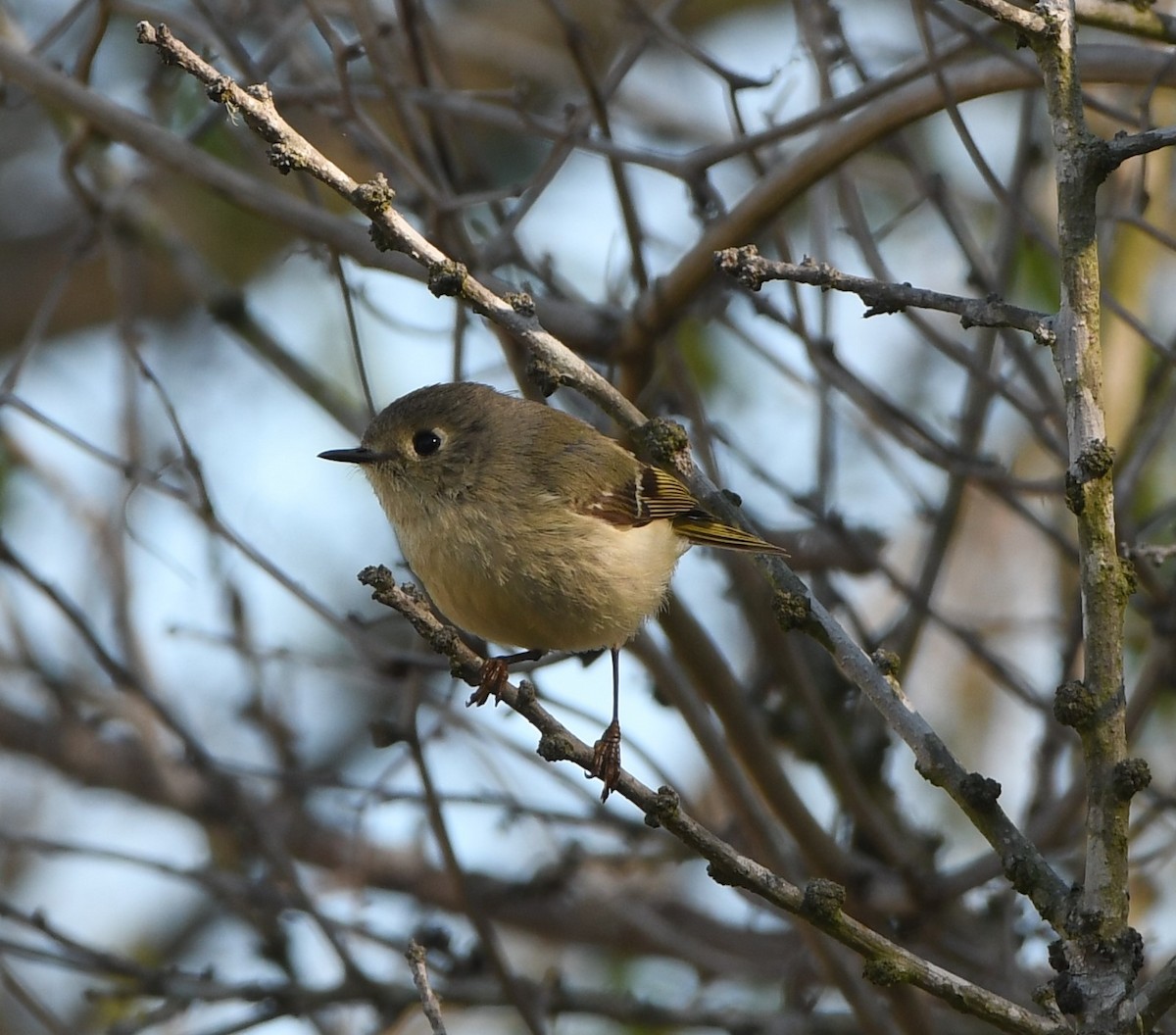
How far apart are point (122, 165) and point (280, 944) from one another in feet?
8.46

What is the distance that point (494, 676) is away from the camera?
8.20 ft

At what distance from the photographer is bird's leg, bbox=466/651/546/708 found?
7.40 feet

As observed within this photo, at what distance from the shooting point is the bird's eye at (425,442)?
3.21 metres

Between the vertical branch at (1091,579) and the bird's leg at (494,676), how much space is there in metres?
0.79

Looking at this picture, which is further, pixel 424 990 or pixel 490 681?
pixel 490 681

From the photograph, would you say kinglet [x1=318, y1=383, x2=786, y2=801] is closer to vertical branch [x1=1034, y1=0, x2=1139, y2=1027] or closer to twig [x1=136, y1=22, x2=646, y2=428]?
twig [x1=136, y1=22, x2=646, y2=428]

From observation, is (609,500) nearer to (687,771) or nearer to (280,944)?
(280,944)

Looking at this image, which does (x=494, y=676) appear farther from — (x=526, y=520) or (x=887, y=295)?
(x=887, y=295)

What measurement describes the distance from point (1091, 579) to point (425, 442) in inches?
66.4

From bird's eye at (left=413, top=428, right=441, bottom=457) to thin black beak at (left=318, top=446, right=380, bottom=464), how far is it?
0.29 feet

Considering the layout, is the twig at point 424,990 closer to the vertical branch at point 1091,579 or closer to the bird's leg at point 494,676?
the bird's leg at point 494,676

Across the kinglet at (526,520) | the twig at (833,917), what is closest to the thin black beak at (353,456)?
the kinglet at (526,520)

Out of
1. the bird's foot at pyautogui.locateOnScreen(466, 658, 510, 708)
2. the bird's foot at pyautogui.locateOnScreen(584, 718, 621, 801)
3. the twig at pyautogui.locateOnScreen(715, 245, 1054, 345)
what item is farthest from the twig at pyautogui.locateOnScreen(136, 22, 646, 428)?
the bird's foot at pyautogui.locateOnScreen(584, 718, 621, 801)

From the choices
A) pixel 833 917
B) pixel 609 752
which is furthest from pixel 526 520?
pixel 833 917
